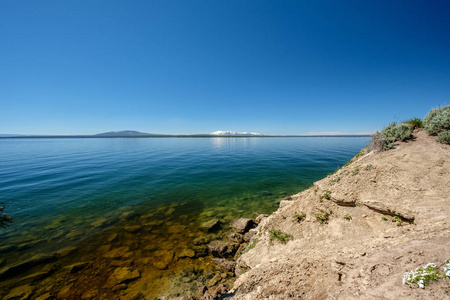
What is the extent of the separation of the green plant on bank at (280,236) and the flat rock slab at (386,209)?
3.90 metres

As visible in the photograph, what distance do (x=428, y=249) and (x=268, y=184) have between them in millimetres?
17988

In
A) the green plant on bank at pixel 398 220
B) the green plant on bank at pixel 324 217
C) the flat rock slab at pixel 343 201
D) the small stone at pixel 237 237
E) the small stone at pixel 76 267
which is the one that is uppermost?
the flat rock slab at pixel 343 201

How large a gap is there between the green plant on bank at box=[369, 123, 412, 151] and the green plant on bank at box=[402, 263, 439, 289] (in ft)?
27.5

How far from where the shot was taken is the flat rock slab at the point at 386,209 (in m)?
5.84

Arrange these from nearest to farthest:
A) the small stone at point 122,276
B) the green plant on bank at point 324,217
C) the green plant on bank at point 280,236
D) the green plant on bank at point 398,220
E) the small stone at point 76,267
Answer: the green plant on bank at point 398,220 < the green plant on bank at point 324,217 < the green plant on bank at point 280,236 < the small stone at point 122,276 < the small stone at point 76,267

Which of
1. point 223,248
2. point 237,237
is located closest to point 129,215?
point 223,248

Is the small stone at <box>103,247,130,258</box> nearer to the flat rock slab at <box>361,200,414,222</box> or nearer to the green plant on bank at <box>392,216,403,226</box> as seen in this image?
the flat rock slab at <box>361,200,414,222</box>

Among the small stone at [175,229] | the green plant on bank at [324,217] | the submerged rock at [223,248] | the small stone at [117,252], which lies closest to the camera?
the green plant on bank at [324,217]

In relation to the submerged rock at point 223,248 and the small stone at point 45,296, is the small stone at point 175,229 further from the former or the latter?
the small stone at point 45,296

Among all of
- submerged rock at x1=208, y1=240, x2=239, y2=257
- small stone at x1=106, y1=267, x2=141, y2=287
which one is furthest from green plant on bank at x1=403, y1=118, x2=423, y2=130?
small stone at x1=106, y1=267, x2=141, y2=287

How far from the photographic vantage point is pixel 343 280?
431cm

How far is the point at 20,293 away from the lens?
7426mm

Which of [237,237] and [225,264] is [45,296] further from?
[237,237]

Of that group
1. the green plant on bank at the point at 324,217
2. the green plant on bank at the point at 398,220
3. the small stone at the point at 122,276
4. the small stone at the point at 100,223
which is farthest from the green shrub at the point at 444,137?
the small stone at the point at 100,223
